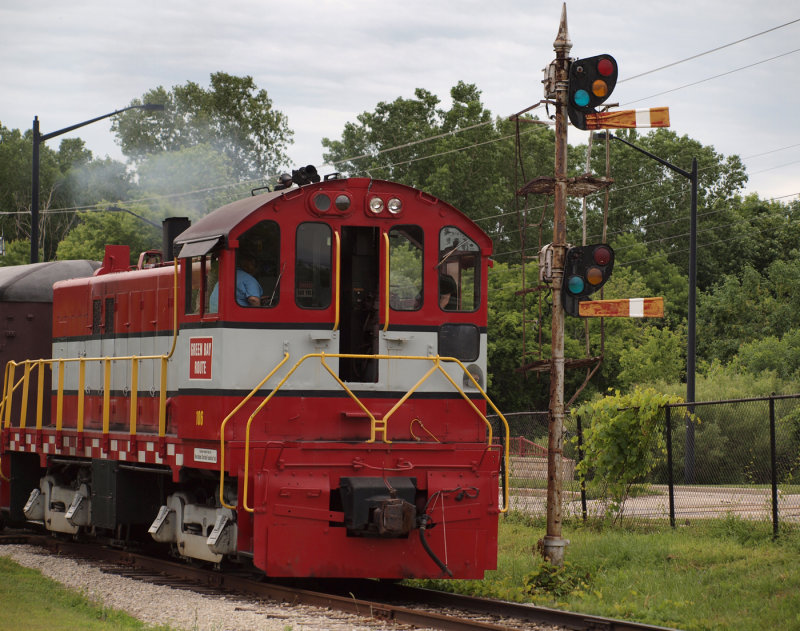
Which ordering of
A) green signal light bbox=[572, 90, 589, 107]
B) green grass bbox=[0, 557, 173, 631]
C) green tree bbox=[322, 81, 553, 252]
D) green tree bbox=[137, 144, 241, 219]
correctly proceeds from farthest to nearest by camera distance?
green tree bbox=[322, 81, 553, 252]
green tree bbox=[137, 144, 241, 219]
green signal light bbox=[572, 90, 589, 107]
green grass bbox=[0, 557, 173, 631]

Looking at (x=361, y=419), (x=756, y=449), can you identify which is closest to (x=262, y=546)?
(x=361, y=419)

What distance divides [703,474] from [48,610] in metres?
17.3

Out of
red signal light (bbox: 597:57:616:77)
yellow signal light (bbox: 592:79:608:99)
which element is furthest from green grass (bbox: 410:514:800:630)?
red signal light (bbox: 597:57:616:77)

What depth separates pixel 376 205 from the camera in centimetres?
1197

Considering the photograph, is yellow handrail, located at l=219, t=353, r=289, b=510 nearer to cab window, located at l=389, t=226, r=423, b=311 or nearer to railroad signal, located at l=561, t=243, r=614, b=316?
cab window, located at l=389, t=226, r=423, b=311

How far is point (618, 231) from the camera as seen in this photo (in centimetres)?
7081

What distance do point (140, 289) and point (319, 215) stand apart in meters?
3.73

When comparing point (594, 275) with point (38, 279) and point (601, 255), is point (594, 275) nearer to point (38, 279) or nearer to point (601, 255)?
point (601, 255)

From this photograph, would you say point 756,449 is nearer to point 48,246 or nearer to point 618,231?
point 618,231

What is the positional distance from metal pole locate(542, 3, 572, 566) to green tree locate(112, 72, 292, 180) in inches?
2367

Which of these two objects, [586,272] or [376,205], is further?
[376,205]

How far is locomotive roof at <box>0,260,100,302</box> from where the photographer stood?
17.5m

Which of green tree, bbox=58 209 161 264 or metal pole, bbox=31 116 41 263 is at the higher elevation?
green tree, bbox=58 209 161 264

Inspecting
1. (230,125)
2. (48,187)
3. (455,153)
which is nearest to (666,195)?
(455,153)
